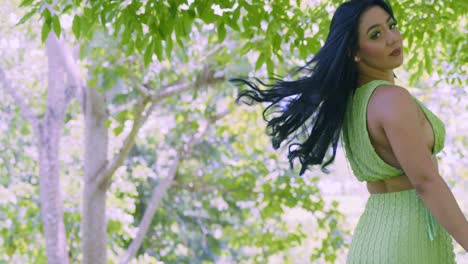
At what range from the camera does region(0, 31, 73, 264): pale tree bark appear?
6648 millimetres

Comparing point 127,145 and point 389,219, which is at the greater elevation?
point 389,219

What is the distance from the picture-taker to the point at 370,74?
7.89 feet

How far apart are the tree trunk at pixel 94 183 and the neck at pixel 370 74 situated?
13.8 feet

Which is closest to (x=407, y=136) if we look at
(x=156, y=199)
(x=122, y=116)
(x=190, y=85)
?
(x=190, y=85)

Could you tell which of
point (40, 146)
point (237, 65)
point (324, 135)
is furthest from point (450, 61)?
point (40, 146)

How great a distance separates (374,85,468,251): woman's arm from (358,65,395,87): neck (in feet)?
0.75

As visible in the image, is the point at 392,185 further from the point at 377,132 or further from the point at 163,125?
the point at 163,125

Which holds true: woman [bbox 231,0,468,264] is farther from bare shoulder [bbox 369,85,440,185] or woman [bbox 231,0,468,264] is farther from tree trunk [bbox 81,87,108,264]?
tree trunk [bbox 81,87,108,264]

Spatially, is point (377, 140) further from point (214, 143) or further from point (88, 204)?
point (214, 143)

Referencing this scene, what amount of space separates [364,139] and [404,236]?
0.91 ft

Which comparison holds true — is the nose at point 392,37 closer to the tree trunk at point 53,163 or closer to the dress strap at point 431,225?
the dress strap at point 431,225

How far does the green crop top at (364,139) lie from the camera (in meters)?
2.24

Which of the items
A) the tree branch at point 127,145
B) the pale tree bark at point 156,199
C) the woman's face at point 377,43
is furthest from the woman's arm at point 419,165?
the pale tree bark at point 156,199

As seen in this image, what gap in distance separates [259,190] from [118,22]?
427 centimetres
